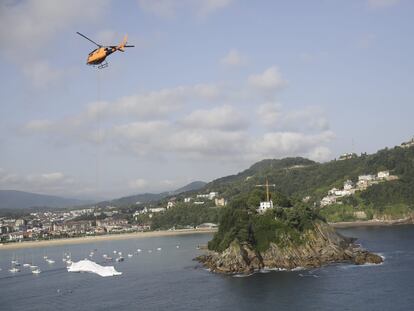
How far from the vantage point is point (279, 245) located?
62812 mm

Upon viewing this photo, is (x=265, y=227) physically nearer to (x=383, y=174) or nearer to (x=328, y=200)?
(x=328, y=200)

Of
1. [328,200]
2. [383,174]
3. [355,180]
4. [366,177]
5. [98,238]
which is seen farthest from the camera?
[355,180]

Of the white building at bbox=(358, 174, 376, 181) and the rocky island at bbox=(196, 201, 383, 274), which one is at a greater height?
the white building at bbox=(358, 174, 376, 181)

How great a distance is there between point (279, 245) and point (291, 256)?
6.76 feet

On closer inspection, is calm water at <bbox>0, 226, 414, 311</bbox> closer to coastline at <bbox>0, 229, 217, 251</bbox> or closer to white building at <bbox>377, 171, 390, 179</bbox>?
coastline at <bbox>0, 229, 217, 251</bbox>

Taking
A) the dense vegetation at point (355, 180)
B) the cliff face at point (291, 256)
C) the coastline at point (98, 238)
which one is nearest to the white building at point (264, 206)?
the cliff face at point (291, 256)

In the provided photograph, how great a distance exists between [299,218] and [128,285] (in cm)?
2425

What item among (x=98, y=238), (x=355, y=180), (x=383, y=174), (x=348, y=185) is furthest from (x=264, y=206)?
(x=355, y=180)

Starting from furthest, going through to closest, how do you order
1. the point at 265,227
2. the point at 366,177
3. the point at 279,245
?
the point at 366,177 → the point at 265,227 → the point at 279,245

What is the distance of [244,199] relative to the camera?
7650 centimetres

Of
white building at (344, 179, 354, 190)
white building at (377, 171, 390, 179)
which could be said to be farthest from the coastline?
white building at (377, 171, 390, 179)

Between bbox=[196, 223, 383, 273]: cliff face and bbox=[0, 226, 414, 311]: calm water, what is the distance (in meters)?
2.39

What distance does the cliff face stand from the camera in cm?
5975

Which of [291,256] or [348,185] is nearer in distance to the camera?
[291,256]
